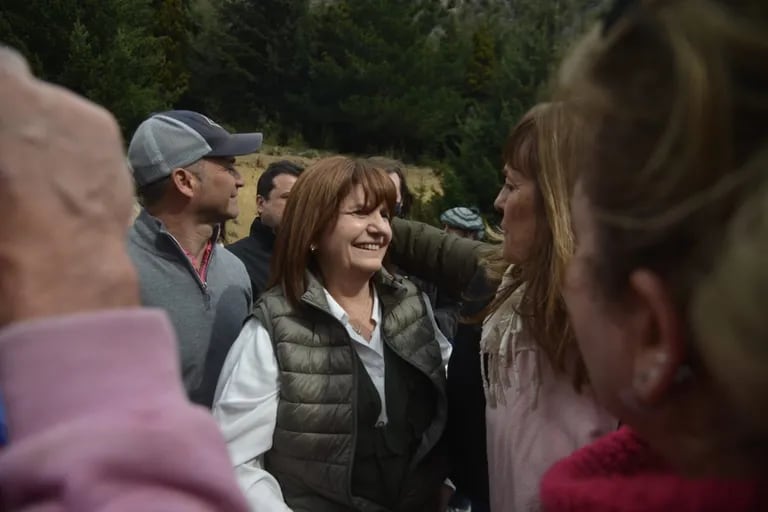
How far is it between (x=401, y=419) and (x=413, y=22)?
30.3m

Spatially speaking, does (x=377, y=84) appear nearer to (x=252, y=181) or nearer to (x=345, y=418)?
(x=252, y=181)

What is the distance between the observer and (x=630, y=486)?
0.87 meters

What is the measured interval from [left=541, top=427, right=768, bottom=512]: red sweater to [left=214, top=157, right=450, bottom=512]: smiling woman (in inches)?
45.1

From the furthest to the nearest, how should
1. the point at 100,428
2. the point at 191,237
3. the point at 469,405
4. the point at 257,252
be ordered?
1. the point at 257,252
2. the point at 191,237
3. the point at 469,405
4. the point at 100,428

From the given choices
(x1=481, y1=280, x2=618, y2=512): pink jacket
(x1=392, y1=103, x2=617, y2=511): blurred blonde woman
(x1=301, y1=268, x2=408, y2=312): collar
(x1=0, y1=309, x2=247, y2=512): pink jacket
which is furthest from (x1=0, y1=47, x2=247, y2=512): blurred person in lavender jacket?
(x1=301, y1=268, x2=408, y2=312): collar

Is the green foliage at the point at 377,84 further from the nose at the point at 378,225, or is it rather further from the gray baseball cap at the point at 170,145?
the nose at the point at 378,225

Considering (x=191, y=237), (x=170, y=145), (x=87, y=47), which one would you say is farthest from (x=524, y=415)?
(x=87, y=47)

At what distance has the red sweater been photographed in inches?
30.6

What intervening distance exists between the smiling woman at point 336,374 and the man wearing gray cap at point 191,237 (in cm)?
70

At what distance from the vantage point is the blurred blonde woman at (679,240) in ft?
2.08

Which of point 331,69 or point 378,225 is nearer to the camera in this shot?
point 378,225

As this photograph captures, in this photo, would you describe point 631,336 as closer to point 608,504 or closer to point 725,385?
point 725,385

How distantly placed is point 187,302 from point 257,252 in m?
1.57

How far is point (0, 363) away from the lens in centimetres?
62
